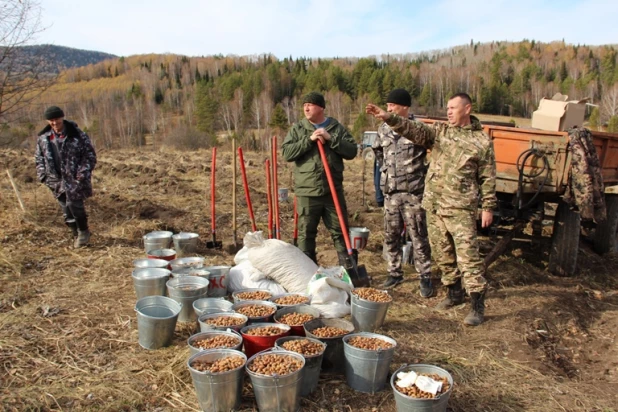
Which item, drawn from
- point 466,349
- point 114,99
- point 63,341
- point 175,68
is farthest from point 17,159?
point 175,68

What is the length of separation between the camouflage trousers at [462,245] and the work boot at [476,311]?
3.7 inches

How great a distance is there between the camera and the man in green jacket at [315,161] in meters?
4.55

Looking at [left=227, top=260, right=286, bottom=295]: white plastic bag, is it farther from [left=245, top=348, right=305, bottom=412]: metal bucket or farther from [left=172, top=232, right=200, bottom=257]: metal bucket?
[left=245, top=348, right=305, bottom=412]: metal bucket

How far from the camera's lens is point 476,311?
13.6ft

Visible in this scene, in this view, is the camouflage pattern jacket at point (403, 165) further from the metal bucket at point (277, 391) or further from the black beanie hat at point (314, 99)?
the metal bucket at point (277, 391)

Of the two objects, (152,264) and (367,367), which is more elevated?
(152,264)

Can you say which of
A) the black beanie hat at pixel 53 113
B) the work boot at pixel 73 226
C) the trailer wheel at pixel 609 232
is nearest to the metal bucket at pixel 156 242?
the work boot at pixel 73 226

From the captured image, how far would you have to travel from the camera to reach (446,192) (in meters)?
4.08

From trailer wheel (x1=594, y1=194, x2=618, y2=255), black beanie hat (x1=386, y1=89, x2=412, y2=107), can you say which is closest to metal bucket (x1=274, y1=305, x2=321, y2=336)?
black beanie hat (x1=386, y1=89, x2=412, y2=107)

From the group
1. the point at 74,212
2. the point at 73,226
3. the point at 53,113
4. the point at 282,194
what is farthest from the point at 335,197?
the point at 282,194

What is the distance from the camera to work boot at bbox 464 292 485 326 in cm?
410

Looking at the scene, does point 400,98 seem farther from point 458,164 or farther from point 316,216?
point 316,216

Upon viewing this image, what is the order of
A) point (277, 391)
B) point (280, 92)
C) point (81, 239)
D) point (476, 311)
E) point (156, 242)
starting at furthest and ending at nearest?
point (280, 92), point (81, 239), point (156, 242), point (476, 311), point (277, 391)

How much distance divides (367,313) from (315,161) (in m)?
1.65
